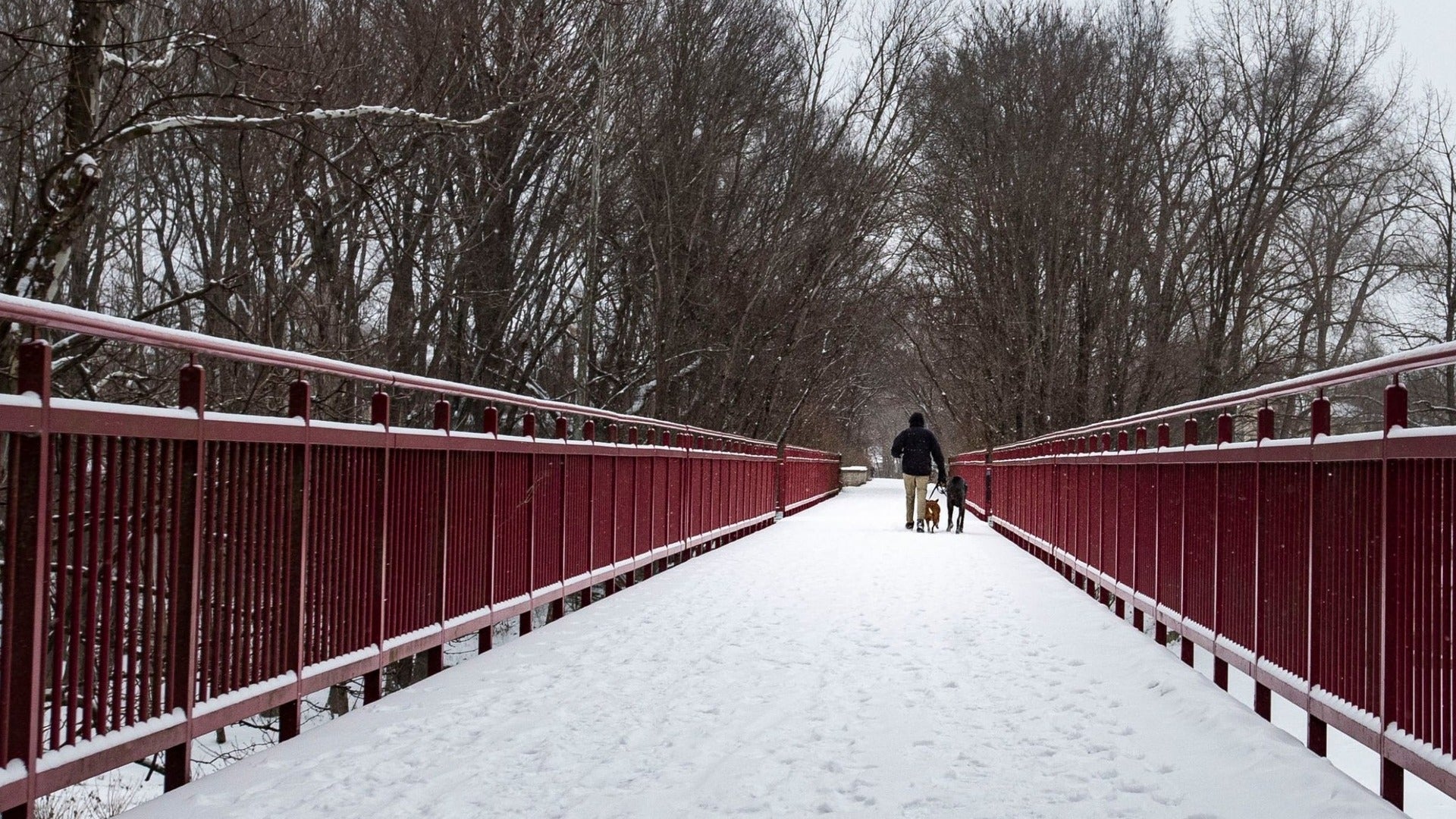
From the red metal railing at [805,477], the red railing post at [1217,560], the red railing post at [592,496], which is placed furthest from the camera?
the red metal railing at [805,477]

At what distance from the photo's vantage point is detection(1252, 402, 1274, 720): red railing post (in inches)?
238

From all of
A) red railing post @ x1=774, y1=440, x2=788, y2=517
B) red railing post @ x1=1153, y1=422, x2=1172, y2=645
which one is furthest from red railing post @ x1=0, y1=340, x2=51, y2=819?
red railing post @ x1=774, y1=440, x2=788, y2=517

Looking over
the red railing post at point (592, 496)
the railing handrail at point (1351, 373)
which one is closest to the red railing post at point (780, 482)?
the red railing post at point (592, 496)

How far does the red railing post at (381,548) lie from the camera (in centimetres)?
634

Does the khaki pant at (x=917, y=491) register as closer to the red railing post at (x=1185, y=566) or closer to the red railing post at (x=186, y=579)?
the red railing post at (x=1185, y=566)

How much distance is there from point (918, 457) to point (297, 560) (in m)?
16.6

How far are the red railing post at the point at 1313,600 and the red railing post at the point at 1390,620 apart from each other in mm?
700

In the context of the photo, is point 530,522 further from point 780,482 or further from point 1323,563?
point 780,482

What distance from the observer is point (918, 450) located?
70.3 ft

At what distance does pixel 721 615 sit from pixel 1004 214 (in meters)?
23.8

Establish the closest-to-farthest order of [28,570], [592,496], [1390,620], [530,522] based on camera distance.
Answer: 1. [28,570]
2. [1390,620]
3. [530,522]
4. [592,496]

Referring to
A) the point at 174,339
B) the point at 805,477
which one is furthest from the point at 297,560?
the point at 805,477

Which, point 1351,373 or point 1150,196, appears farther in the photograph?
point 1150,196

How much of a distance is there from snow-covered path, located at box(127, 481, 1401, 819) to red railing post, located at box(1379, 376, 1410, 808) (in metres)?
0.17
